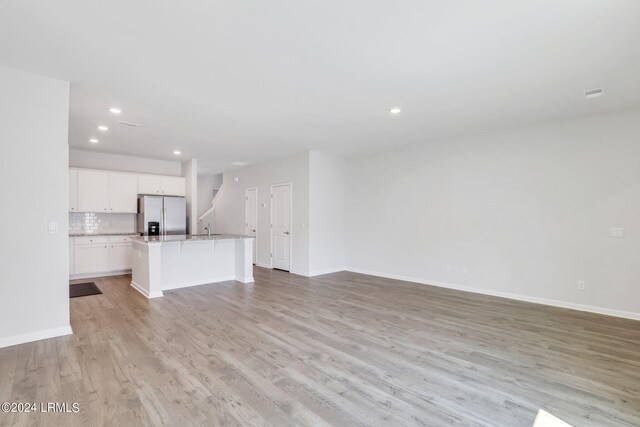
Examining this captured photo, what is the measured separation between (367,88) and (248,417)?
10.7ft

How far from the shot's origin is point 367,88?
3506 mm

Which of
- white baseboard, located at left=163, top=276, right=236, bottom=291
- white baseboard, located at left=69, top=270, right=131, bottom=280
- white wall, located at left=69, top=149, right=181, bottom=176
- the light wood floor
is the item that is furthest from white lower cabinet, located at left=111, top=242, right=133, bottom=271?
the light wood floor

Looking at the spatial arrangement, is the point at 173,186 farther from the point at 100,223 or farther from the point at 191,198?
the point at 100,223

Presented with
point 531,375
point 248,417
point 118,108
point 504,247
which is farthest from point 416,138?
point 248,417

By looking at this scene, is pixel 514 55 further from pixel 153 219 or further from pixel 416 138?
pixel 153 219

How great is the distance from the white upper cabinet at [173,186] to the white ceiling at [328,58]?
9.29 ft

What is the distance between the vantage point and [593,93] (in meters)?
3.57

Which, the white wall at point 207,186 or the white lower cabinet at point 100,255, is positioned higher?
the white wall at point 207,186

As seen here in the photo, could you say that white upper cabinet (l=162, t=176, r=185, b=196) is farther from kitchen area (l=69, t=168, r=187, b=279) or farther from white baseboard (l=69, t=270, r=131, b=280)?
white baseboard (l=69, t=270, r=131, b=280)

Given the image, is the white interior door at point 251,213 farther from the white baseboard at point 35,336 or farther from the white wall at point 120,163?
the white baseboard at point 35,336

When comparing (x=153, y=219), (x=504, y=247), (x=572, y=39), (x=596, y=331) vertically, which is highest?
(x=572, y=39)

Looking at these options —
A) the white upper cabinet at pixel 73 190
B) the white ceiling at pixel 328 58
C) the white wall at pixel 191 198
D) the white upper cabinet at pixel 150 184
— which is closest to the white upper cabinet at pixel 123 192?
the white upper cabinet at pixel 150 184

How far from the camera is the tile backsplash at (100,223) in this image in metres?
6.68

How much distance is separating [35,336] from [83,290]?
2.56 meters
